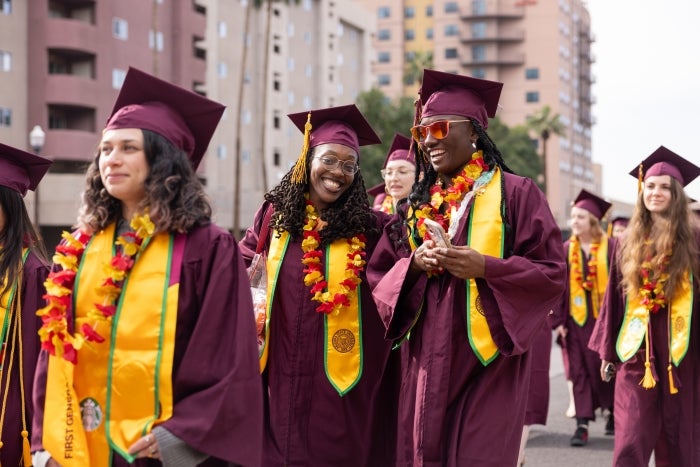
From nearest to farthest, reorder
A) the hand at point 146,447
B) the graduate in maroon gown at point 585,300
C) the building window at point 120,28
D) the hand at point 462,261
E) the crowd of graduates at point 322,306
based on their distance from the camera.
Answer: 1. the hand at point 146,447
2. the crowd of graduates at point 322,306
3. the hand at point 462,261
4. the graduate in maroon gown at point 585,300
5. the building window at point 120,28

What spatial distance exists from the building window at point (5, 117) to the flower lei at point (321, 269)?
122 ft

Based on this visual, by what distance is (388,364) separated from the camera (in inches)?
244

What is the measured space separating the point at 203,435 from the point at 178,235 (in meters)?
0.78

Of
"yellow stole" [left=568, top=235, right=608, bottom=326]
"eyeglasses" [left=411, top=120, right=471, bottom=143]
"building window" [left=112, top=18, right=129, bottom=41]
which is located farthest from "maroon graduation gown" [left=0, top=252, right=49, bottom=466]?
"building window" [left=112, top=18, right=129, bottom=41]

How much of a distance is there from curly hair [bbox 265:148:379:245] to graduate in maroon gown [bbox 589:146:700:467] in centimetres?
240

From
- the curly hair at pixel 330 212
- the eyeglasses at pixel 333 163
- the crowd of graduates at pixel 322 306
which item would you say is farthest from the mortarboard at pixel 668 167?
the eyeglasses at pixel 333 163

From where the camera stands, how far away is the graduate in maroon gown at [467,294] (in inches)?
201


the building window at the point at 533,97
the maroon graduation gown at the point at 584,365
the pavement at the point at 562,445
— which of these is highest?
the building window at the point at 533,97

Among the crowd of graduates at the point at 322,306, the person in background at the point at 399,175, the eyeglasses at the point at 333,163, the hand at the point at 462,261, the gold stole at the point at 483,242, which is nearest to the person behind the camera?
the crowd of graduates at the point at 322,306

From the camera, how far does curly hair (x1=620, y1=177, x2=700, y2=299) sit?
742 cm

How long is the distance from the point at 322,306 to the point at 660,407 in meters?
2.94

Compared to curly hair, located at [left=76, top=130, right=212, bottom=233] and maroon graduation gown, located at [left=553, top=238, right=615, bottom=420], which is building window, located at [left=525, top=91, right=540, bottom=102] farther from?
curly hair, located at [left=76, top=130, right=212, bottom=233]

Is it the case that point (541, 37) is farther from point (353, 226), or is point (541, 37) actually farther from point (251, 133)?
point (353, 226)

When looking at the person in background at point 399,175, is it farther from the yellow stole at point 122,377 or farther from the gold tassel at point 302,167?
the yellow stole at point 122,377
